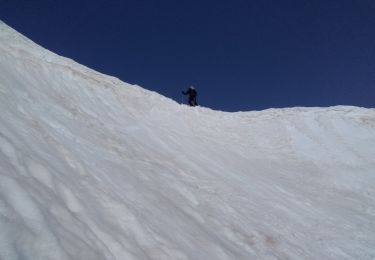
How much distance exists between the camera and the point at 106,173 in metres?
7.41

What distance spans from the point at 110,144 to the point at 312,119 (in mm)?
12195

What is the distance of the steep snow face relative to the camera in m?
5.09

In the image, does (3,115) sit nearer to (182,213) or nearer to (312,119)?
(182,213)

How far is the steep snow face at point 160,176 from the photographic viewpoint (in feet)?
16.7

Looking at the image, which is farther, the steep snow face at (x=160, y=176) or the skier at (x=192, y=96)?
the skier at (x=192, y=96)

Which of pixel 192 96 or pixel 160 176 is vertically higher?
pixel 192 96

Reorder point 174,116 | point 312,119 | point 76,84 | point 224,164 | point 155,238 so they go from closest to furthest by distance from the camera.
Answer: point 155,238, point 224,164, point 76,84, point 174,116, point 312,119

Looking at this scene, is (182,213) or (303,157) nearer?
(182,213)

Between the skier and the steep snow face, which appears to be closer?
the steep snow face

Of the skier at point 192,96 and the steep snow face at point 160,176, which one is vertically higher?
the skier at point 192,96

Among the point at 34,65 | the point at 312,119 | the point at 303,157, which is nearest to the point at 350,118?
the point at 312,119

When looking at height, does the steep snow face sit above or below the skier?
below

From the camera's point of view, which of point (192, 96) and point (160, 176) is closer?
point (160, 176)

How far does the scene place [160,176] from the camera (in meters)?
8.93
